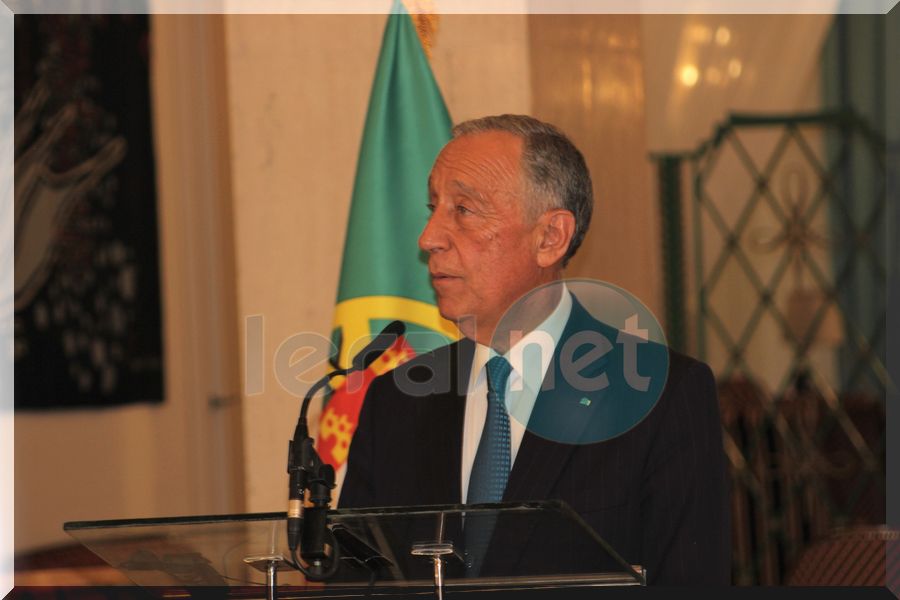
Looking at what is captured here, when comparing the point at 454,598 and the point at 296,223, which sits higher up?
the point at 296,223

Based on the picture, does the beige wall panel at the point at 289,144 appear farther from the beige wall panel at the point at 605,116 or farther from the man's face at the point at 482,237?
the man's face at the point at 482,237

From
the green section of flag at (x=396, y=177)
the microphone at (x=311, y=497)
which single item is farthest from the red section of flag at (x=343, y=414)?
the microphone at (x=311, y=497)

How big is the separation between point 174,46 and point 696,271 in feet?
11.2

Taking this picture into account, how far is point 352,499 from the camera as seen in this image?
234cm

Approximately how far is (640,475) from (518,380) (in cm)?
30

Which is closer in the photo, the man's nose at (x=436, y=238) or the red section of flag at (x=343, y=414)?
the man's nose at (x=436, y=238)

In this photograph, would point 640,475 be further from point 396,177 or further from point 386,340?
point 396,177

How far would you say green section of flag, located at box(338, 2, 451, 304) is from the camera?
321 cm

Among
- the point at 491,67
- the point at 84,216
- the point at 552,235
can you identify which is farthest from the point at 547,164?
the point at 84,216

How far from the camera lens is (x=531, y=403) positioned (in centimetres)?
219

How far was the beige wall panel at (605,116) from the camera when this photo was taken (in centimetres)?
361

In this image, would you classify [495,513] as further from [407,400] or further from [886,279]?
[886,279]

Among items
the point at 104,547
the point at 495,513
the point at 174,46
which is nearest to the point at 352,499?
the point at 104,547

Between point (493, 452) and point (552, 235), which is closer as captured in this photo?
point (493, 452)
